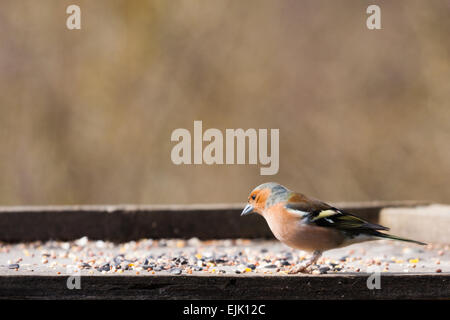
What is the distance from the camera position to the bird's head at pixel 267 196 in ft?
12.5

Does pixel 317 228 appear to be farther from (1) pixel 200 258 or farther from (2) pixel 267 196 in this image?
(1) pixel 200 258

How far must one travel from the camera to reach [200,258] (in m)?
4.14

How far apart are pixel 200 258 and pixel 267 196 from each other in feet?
1.94

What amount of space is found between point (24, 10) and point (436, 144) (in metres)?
5.27

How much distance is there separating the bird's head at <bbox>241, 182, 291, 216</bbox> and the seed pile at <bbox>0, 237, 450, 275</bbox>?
31 cm

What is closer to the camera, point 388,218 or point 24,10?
point 388,218

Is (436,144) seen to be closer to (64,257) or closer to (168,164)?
(168,164)

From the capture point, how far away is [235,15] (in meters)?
9.33

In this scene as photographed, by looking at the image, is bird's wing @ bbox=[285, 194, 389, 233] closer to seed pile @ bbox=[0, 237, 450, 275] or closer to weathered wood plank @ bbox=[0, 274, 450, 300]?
seed pile @ bbox=[0, 237, 450, 275]

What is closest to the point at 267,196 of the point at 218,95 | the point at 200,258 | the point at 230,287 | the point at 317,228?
the point at 317,228

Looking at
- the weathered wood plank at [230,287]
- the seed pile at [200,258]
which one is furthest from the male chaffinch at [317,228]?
the weathered wood plank at [230,287]

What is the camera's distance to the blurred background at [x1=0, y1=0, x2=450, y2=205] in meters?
8.73
